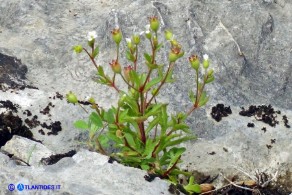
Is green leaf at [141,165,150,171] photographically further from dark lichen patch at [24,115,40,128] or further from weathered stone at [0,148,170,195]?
dark lichen patch at [24,115,40,128]

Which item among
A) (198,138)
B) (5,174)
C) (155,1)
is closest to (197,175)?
(198,138)

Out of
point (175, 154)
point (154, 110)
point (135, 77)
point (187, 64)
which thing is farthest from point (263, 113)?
point (135, 77)

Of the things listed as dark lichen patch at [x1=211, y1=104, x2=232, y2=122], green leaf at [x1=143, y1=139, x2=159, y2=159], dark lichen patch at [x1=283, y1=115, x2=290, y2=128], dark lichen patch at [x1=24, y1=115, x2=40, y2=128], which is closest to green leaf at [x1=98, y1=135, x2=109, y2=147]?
green leaf at [x1=143, y1=139, x2=159, y2=159]

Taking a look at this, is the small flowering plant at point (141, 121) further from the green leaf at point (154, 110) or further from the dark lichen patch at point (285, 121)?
the dark lichen patch at point (285, 121)

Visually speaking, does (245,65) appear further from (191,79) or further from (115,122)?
(115,122)

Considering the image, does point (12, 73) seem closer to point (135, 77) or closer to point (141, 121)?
point (141, 121)

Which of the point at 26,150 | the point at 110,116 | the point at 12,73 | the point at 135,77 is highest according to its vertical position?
the point at 135,77
